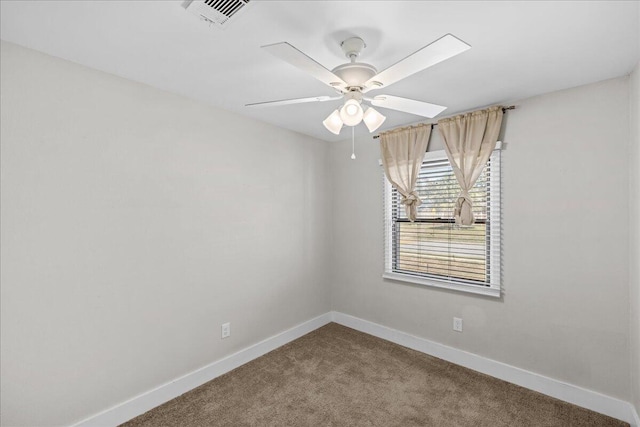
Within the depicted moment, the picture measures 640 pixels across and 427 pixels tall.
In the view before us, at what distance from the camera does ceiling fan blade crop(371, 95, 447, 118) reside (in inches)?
69.0

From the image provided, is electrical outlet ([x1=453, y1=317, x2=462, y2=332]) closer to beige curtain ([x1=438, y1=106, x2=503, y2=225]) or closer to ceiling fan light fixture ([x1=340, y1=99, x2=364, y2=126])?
beige curtain ([x1=438, y1=106, x2=503, y2=225])

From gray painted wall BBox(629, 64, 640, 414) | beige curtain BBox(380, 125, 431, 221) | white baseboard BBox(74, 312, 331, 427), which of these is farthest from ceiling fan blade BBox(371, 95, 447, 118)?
white baseboard BBox(74, 312, 331, 427)

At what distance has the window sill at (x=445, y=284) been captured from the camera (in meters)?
2.68

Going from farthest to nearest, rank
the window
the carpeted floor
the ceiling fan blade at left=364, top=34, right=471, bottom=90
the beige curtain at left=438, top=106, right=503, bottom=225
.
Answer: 1. the window
2. the beige curtain at left=438, top=106, right=503, bottom=225
3. the carpeted floor
4. the ceiling fan blade at left=364, top=34, right=471, bottom=90

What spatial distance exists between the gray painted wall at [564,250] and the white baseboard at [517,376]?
5cm

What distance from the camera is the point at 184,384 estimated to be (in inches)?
95.0

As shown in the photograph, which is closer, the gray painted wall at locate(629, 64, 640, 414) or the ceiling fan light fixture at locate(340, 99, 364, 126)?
the ceiling fan light fixture at locate(340, 99, 364, 126)

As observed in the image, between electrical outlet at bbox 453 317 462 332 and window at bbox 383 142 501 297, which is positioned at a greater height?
window at bbox 383 142 501 297

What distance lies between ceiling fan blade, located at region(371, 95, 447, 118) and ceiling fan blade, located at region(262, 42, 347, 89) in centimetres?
25

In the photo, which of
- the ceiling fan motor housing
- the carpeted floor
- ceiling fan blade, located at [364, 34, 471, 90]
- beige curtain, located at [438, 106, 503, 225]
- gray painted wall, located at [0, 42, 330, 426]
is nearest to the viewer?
ceiling fan blade, located at [364, 34, 471, 90]

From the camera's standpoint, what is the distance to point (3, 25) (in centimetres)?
153

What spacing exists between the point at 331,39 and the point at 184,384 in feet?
8.82

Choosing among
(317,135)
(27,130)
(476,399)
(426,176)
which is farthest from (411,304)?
(27,130)

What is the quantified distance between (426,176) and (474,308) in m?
1.33
